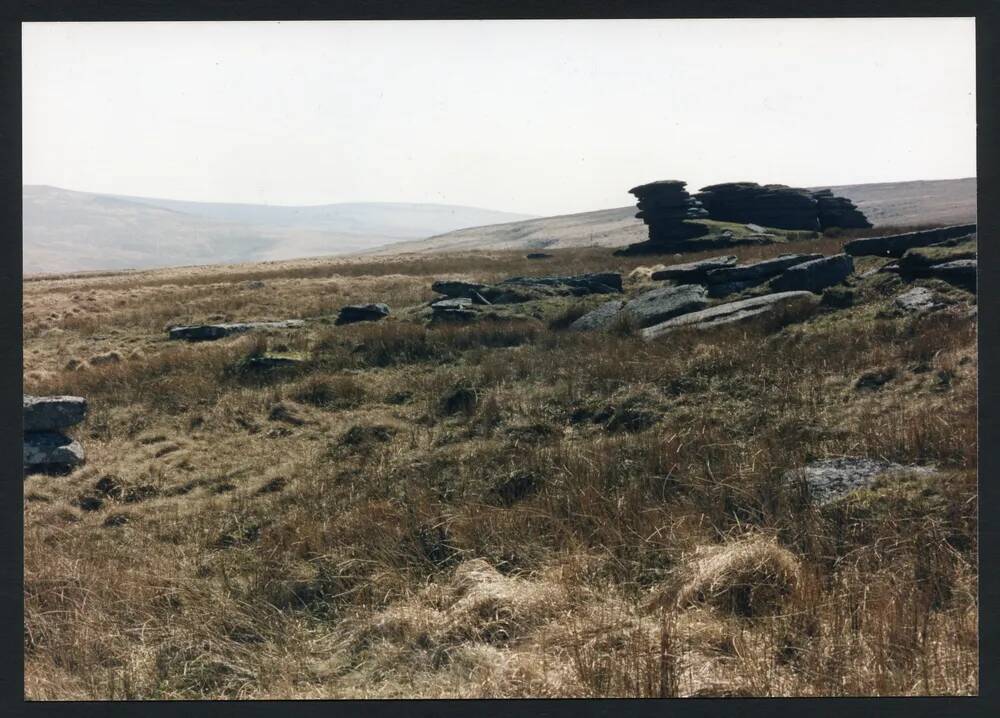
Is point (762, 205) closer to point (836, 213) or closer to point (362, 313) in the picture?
point (836, 213)

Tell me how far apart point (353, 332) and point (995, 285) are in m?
15.8

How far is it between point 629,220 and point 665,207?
421 feet

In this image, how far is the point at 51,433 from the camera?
1191 centimetres

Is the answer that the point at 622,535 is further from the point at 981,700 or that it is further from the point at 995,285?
the point at 995,285

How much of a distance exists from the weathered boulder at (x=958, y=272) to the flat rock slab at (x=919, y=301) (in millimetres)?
681

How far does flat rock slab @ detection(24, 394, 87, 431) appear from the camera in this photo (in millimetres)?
11766

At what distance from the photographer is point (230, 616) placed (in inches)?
256

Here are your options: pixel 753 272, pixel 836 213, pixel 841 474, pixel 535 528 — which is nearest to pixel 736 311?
pixel 753 272

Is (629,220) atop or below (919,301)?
atop

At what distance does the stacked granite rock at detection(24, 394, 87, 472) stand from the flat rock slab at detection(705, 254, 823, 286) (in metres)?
13.4

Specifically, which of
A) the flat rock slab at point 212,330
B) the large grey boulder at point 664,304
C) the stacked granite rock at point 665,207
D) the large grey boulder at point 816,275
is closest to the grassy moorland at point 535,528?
the large grey boulder at point 816,275

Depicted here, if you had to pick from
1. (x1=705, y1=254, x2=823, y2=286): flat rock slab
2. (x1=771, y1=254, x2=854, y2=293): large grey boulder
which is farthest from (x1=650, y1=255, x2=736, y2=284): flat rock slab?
(x1=771, y1=254, x2=854, y2=293): large grey boulder
